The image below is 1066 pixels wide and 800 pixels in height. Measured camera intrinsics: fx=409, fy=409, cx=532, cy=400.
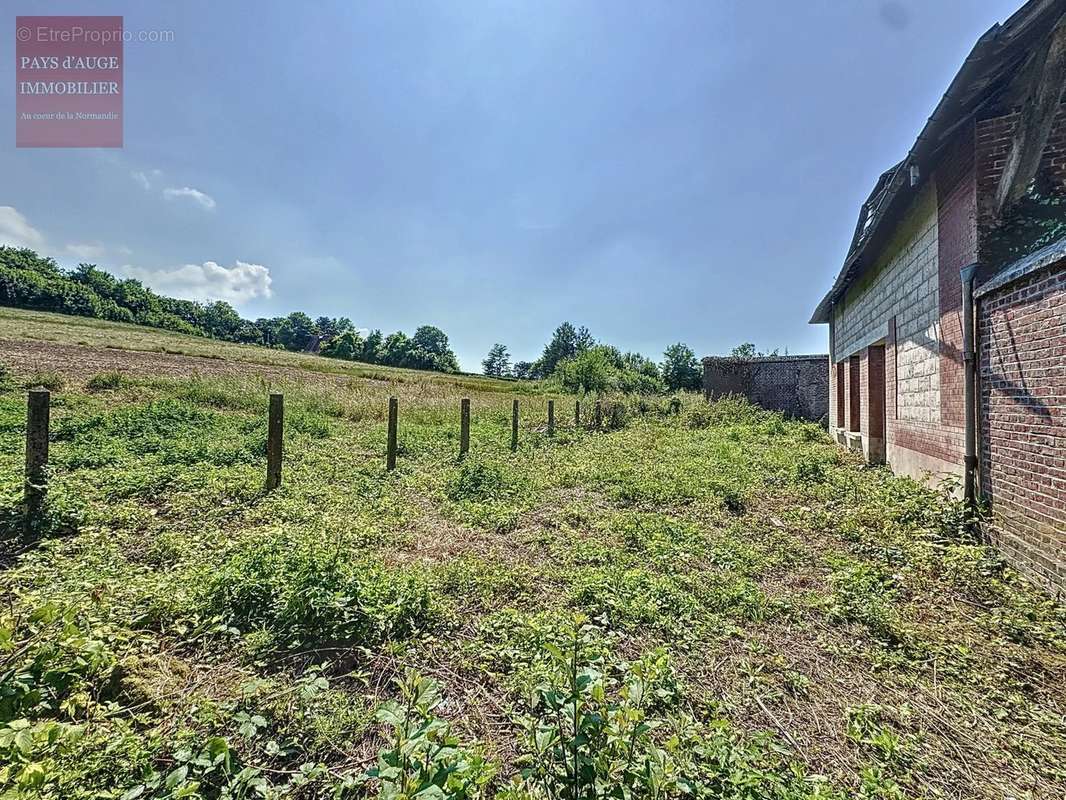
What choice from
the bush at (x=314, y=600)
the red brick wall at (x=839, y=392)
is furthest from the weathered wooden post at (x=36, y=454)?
the red brick wall at (x=839, y=392)

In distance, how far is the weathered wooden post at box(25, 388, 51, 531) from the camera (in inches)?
138

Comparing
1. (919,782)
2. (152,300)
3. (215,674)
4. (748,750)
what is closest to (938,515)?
(919,782)

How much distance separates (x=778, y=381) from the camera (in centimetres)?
1739

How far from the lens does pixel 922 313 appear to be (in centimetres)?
556

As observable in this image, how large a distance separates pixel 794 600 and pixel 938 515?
2.63 metres

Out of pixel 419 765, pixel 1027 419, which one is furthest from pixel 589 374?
pixel 419 765

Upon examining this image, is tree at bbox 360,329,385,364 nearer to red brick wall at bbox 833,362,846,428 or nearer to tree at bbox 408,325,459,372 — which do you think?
tree at bbox 408,325,459,372

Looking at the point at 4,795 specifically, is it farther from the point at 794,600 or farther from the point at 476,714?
the point at 794,600

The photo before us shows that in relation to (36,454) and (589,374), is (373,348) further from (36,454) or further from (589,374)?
(36,454)

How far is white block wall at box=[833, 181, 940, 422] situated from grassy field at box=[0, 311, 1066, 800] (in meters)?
1.49

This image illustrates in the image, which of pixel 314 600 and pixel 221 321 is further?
pixel 221 321

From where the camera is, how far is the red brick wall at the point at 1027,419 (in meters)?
3.16

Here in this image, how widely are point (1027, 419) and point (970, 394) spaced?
0.81 m

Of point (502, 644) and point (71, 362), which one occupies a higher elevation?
point (71, 362)
